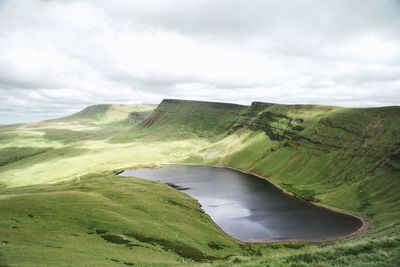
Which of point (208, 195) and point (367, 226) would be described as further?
point (208, 195)

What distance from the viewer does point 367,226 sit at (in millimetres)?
Answer: 123688

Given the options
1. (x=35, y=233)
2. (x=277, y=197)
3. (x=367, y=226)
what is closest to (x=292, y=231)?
(x=367, y=226)

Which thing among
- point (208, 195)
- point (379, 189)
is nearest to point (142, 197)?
point (208, 195)

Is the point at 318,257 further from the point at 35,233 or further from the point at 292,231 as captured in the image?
the point at 292,231

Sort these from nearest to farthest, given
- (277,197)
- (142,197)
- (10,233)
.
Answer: (10,233) < (142,197) < (277,197)

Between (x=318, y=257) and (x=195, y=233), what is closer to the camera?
(x=318, y=257)

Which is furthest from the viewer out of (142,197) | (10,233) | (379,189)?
(379,189)

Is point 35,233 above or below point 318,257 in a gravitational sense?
below

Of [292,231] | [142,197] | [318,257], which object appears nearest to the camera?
[318,257]

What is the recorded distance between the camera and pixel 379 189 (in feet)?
516

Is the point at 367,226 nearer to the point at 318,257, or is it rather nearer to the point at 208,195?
the point at 208,195

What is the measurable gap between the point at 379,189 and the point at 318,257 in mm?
144987

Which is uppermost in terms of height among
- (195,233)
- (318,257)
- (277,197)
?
(318,257)

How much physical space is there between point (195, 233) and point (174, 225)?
236 inches
